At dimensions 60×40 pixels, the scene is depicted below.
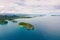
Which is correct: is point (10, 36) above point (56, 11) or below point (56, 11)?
below

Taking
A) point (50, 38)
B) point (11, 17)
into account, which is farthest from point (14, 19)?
point (50, 38)

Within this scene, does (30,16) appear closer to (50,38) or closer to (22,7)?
(22,7)

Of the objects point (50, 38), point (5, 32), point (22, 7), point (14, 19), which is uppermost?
point (22, 7)

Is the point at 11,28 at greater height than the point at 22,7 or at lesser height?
lesser

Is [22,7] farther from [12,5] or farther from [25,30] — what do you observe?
[25,30]

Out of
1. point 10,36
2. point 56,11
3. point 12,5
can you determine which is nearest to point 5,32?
point 10,36

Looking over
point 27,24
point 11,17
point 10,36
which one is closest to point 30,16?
point 27,24
